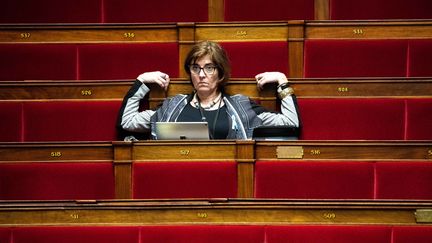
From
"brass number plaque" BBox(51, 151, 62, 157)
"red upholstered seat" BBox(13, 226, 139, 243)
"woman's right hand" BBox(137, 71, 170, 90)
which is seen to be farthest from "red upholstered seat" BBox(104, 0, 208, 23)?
"red upholstered seat" BBox(13, 226, 139, 243)

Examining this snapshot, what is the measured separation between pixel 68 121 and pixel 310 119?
20cm

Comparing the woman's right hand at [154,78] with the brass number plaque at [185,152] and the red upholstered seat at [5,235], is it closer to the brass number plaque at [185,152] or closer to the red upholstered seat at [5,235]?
the brass number plaque at [185,152]

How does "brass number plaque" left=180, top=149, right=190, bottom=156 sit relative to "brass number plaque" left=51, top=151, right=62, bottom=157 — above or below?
above

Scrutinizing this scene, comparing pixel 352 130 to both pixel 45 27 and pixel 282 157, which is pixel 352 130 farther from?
pixel 45 27

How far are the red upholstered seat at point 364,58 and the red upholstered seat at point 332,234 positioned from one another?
0.25 meters

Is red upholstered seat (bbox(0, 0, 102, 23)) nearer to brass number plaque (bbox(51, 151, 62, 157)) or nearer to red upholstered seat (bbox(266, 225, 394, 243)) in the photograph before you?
brass number plaque (bbox(51, 151, 62, 157))

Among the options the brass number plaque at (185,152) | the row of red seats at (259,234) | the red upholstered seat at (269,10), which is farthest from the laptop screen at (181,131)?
the red upholstered seat at (269,10)

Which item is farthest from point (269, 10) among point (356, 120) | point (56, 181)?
point (56, 181)

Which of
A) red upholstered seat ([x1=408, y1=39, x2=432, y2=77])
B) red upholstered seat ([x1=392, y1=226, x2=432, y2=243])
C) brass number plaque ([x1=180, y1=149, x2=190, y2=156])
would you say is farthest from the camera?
red upholstered seat ([x1=408, y1=39, x2=432, y2=77])

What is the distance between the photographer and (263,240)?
0.58m

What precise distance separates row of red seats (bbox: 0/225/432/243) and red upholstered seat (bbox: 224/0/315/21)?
0.35 m

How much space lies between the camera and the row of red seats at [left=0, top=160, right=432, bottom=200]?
67 centimetres

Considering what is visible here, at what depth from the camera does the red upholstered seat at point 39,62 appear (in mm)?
829

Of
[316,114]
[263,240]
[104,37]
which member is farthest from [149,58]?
[263,240]
